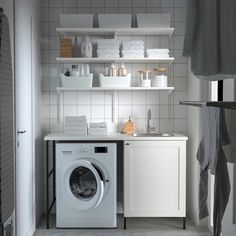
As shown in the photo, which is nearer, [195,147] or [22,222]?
[22,222]

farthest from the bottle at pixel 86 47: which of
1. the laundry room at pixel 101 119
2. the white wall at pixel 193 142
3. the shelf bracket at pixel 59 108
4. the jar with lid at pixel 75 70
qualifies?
the white wall at pixel 193 142

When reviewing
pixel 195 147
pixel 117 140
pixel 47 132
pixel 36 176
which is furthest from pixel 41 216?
pixel 195 147

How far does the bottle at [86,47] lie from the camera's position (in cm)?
433

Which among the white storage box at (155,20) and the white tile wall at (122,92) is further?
the white tile wall at (122,92)

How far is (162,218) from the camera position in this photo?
4480 millimetres

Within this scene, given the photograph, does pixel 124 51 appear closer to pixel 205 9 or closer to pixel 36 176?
pixel 36 176

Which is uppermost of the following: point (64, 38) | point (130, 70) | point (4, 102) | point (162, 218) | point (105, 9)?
point (105, 9)

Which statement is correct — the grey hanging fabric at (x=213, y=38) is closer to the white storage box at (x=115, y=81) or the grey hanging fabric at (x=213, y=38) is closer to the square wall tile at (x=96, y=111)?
the white storage box at (x=115, y=81)

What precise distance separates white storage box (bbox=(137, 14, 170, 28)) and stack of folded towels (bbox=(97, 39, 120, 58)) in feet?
1.15

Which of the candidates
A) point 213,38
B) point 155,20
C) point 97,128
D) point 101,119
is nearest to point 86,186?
point 97,128

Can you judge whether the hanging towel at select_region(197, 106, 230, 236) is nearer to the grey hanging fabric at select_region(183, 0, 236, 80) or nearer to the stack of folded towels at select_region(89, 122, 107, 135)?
the grey hanging fabric at select_region(183, 0, 236, 80)

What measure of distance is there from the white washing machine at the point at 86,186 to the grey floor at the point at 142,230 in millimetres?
96

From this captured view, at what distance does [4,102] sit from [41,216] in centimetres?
216

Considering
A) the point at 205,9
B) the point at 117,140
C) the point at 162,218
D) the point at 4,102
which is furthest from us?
the point at 162,218
